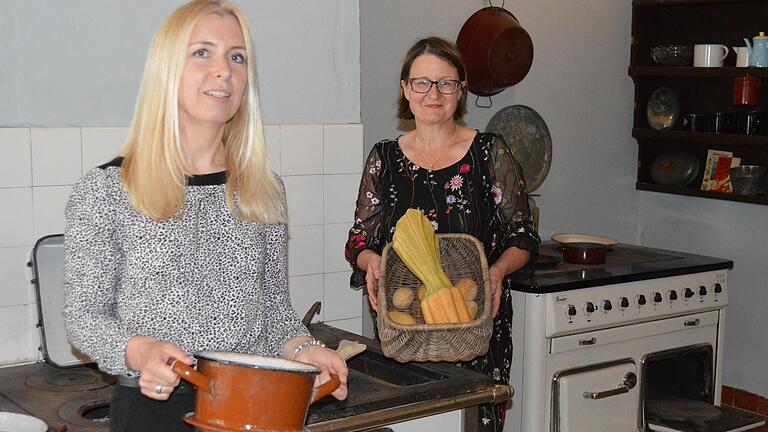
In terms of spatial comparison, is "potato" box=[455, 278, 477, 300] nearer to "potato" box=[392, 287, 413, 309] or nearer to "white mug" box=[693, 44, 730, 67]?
"potato" box=[392, 287, 413, 309]

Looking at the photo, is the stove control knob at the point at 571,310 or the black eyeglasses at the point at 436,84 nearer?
the black eyeglasses at the point at 436,84

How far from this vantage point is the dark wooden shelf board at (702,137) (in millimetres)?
3748

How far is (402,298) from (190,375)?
1.13 metres

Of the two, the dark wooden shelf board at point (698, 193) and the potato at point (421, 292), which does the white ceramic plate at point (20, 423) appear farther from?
the dark wooden shelf board at point (698, 193)

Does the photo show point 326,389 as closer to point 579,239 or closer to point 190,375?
point 190,375

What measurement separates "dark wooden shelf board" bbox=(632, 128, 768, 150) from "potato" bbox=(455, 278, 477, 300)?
1.81 meters

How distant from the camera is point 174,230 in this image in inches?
60.5

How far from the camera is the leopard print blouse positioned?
58.3 inches

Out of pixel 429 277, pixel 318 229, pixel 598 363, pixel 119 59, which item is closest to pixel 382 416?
pixel 429 277

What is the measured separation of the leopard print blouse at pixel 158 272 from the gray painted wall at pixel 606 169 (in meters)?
2.21

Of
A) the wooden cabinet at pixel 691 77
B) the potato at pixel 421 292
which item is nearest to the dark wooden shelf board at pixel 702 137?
the wooden cabinet at pixel 691 77

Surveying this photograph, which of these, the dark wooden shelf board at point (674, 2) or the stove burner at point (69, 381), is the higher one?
the dark wooden shelf board at point (674, 2)

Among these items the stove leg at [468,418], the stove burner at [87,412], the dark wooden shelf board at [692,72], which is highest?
the dark wooden shelf board at [692,72]

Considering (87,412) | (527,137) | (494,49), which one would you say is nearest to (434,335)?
(87,412)
